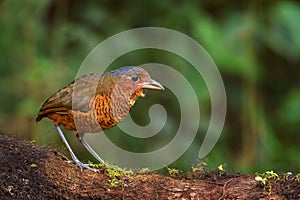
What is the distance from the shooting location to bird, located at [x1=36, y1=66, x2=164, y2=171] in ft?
14.4

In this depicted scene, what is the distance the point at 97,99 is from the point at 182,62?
9.52 ft

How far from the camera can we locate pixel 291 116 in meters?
7.22

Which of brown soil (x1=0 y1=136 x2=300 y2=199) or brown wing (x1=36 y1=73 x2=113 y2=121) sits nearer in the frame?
brown soil (x1=0 y1=136 x2=300 y2=199)

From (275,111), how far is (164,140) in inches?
60.5

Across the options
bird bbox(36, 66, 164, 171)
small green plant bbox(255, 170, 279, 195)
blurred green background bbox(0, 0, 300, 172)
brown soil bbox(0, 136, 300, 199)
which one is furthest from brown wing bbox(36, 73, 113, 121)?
blurred green background bbox(0, 0, 300, 172)

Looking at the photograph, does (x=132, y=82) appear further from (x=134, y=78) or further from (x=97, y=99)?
(x=97, y=99)

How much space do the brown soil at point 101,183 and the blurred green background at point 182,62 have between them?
78.6 inches

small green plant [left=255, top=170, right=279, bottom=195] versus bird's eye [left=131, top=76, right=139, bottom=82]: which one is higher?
bird's eye [left=131, top=76, right=139, bottom=82]

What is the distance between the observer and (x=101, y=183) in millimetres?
3910

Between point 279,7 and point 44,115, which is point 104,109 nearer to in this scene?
point 44,115

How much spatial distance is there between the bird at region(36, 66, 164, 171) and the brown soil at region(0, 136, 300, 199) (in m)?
0.45

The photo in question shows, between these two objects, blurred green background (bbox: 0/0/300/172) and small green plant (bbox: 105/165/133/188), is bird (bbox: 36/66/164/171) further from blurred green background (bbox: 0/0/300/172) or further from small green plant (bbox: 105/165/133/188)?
blurred green background (bbox: 0/0/300/172)

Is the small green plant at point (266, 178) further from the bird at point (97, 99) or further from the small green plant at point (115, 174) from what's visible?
the bird at point (97, 99)

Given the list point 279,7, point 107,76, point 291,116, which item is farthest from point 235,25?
point 107,76
